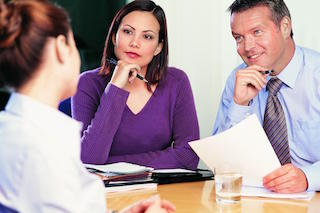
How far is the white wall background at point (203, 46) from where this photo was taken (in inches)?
124

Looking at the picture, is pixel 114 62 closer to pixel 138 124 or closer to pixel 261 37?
pixel 138 124

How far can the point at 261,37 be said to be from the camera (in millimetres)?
2178

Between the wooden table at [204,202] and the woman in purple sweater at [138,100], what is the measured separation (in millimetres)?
439

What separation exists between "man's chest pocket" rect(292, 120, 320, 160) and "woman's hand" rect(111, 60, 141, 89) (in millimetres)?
700

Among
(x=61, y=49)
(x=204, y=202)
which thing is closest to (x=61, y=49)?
(x=61, y=49)

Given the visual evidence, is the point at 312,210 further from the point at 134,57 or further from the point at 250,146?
the point at 134,57

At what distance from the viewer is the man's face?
7.12 ft

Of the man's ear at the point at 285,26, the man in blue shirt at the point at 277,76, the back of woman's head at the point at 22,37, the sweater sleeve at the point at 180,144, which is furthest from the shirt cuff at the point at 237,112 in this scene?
the back of woman's head at the point at 22,37

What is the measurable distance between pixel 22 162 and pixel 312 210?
85 centimetres

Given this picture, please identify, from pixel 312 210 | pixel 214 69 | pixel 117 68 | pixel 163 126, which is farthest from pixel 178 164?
pixel 214 69

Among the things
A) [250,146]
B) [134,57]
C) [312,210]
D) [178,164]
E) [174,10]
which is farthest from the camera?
[174,10]

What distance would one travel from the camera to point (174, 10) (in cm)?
318

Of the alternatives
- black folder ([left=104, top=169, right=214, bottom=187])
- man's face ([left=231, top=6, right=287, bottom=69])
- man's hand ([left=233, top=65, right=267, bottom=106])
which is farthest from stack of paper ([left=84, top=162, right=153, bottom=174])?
man's face ([left=231, top=6, right=287, bottom=69])

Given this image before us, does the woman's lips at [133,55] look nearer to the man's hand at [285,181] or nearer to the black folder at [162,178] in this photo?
the black folder at [162,178]
